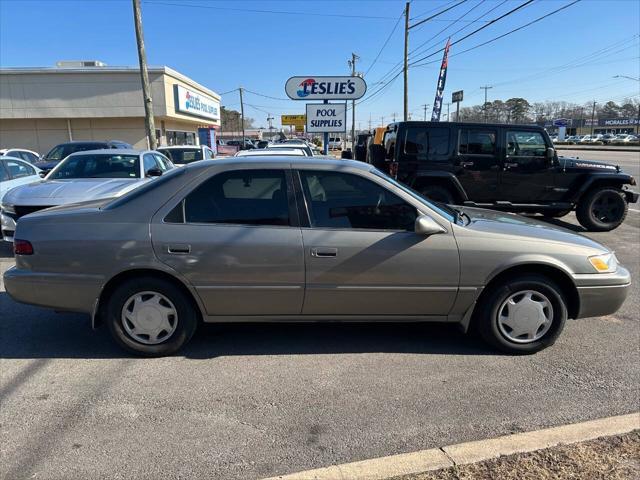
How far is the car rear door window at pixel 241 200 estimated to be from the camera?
3.62 metres

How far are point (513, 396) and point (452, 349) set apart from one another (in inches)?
30.7

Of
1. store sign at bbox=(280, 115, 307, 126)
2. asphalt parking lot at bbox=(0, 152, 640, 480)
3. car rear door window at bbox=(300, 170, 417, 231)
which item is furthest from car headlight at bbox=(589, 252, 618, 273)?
store sign at bbox=(280, 115, 307, 126)

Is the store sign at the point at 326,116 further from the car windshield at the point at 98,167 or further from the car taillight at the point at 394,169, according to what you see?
the car windshield at the point at 98,167

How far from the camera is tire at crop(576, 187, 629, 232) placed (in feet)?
30.2

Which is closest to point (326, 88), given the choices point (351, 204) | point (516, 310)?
point (351, 204)

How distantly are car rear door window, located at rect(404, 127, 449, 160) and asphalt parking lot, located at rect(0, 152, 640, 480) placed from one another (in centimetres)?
512

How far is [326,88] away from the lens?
13.1 m

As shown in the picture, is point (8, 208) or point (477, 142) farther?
point (477, 142)

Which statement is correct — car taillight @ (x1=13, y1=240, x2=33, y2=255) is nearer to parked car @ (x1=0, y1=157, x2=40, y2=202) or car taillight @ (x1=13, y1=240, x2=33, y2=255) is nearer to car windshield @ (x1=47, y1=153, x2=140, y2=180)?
car windshield @ (x1=47, y1=153, x2=140, y2=180)

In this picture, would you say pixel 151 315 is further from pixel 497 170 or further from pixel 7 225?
pixel 497 170

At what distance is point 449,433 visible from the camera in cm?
279

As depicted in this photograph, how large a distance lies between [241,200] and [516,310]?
93.8 inches

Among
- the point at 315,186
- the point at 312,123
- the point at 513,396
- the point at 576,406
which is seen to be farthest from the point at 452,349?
the point at 312,123

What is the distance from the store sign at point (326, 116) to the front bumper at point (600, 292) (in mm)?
10565
